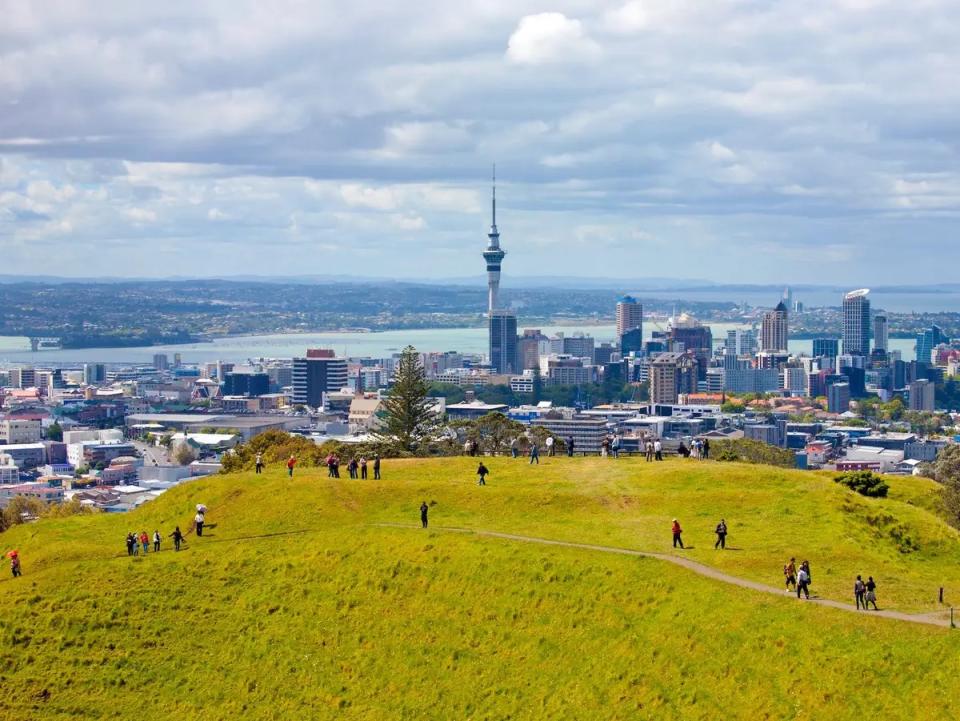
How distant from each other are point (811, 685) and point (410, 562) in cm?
1243

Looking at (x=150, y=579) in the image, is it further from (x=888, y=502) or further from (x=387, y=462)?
(x=888, y=502)

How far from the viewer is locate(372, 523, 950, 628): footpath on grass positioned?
103ft

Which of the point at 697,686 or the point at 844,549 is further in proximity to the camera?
the point at 844,549

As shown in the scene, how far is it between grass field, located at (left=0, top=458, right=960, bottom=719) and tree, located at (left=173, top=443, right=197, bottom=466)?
441ft

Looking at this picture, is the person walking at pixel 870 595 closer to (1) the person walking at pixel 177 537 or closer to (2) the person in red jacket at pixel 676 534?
(2) the person in red jacket at pixel 676 534

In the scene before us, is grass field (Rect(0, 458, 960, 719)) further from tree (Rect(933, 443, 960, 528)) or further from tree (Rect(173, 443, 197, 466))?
tree (Rect(173, 443, 197, 466))

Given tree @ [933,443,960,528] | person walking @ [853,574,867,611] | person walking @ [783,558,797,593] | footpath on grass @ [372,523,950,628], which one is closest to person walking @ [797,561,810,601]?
footpath on grass @ [372,523,950,628]

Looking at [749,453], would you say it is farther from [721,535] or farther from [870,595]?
[870,595]

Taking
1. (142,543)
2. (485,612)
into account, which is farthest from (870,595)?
(142,543)

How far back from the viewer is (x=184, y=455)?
7037 inches

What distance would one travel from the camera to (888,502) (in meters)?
45.0

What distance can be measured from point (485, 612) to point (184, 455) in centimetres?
14816

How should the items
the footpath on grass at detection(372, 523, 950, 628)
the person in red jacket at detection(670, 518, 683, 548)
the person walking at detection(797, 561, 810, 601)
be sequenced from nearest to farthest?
the footpath on grass at detection(372, 523, 950, 628)
the person walking at detection(797, 561, 810, 601)
the person in red jacket at detection(670, 518, 683, 548)

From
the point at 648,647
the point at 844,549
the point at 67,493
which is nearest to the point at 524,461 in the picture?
the point at 844,549
